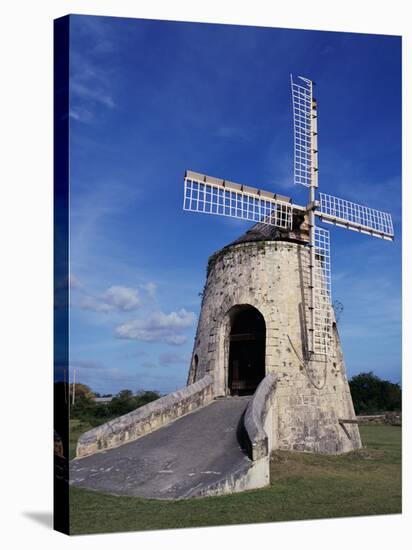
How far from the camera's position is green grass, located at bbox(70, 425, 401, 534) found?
11.7 meters

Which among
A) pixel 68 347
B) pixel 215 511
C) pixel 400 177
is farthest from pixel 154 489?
pixel 400 177

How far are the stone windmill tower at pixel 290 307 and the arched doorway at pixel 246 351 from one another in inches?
1.5

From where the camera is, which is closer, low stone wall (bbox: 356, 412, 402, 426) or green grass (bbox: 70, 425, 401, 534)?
green grass (bbox: 70, 425, 401, 534)

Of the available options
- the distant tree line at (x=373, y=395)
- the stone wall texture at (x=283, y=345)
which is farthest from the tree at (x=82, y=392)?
the distant tree line at (x=373, y=395)

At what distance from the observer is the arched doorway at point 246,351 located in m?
18.5

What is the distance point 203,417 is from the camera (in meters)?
16.1

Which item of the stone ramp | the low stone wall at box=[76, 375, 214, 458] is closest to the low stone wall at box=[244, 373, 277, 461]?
the stone ramp

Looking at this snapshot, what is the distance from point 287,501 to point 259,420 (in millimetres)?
1756

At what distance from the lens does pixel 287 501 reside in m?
13.3

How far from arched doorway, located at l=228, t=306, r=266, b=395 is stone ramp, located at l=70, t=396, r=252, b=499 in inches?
115

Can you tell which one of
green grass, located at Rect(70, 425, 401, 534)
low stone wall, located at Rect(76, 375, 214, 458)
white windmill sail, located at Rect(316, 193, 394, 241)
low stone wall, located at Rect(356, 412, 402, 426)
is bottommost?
green grass, located at Rect(70, 425, 401, 534)

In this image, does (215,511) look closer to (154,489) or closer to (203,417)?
(154,489)

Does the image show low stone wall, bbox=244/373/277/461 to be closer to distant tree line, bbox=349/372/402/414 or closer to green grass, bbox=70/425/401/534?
green grass, bbox=70/425/401/534

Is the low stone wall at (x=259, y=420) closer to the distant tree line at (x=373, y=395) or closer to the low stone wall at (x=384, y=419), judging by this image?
the low stone wall at (x=384, y=419)
